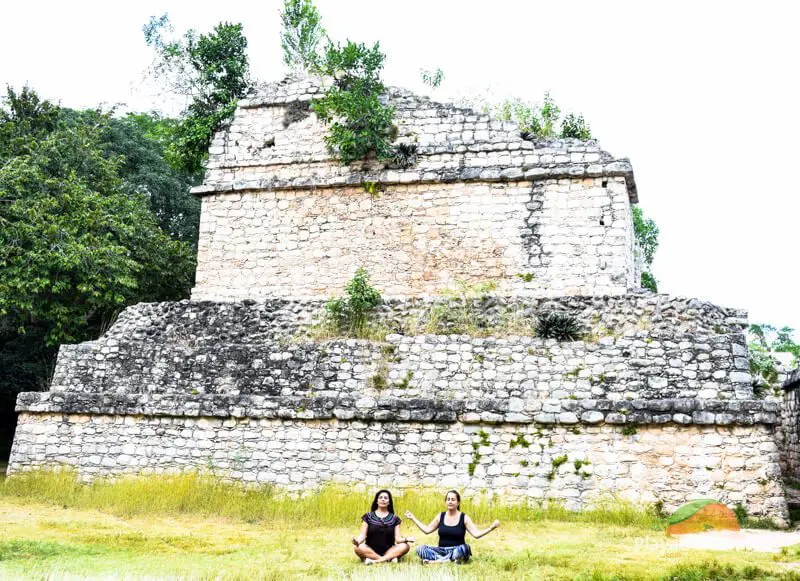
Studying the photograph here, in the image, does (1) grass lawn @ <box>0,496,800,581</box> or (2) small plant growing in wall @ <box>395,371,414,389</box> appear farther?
(2) small plant growing in wall @ <box>395,371,414,389</box>

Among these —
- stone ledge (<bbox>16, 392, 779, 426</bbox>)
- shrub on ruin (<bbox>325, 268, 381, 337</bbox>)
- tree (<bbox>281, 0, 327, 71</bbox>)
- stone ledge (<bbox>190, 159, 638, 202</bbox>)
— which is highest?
tree (<bbox>281, 0, 327, 71</bbox>)

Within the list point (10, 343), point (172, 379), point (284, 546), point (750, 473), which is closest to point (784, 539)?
point (750, 473)

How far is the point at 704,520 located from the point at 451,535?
3690mm

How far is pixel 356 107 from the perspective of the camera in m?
15.8

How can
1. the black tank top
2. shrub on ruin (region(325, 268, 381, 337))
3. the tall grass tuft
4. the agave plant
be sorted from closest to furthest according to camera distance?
the black tank top
the tall grass tuft
shrub on ruin (region(325, 268, 381, 337))
the agave plant

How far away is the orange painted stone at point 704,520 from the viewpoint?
9.73 m

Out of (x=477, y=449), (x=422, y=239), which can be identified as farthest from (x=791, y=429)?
(x=422, y=239)

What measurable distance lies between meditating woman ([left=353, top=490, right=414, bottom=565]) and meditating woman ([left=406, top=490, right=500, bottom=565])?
24cm

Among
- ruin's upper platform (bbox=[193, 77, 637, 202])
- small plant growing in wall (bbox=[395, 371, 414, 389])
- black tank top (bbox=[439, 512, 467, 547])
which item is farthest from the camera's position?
ruin's upper platform (bbox=[193, 77, 637, 202])

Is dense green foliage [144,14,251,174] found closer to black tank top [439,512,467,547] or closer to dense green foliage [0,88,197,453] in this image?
dense green foliage [0,88,197,453]

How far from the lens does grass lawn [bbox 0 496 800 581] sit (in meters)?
7.31

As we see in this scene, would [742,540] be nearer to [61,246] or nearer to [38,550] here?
[38,550]

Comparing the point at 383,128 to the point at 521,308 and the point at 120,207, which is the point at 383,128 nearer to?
the point at 521,308

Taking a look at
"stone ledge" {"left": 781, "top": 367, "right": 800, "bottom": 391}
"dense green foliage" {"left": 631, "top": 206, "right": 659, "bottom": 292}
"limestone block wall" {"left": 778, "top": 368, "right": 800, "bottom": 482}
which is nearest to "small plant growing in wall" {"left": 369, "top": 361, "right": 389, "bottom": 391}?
"limestone block wall" {"left": 778, "top": 368, "right": 800, "bottom": 482}
